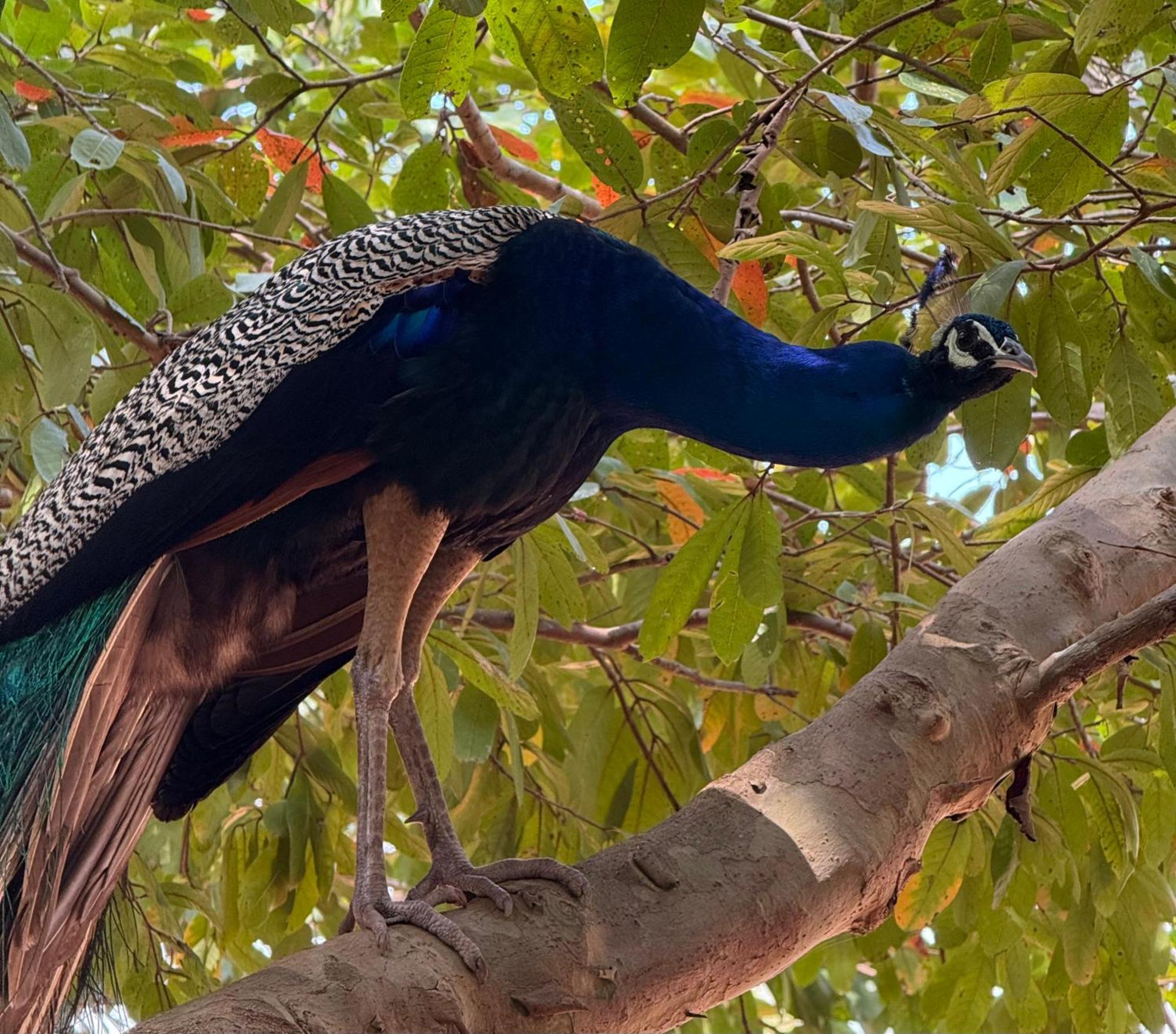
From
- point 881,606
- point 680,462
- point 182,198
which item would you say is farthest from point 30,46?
point 881,606

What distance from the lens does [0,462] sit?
2.32m

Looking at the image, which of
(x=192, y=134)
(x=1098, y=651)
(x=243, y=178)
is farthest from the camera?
(x=243, y=178)

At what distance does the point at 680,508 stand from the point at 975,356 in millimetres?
976

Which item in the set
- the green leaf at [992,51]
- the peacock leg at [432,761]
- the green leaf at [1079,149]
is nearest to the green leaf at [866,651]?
the peacock leg at [432,761]

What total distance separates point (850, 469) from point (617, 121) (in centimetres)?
85

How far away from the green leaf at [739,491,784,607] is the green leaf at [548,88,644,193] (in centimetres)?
58

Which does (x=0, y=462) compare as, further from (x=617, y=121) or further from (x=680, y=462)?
(x=680, y=462)

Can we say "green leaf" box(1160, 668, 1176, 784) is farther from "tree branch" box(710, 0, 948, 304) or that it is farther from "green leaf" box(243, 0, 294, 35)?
"green leaf" box(243, 0, 294, 35)

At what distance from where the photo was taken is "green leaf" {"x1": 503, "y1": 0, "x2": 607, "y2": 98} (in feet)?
5.61

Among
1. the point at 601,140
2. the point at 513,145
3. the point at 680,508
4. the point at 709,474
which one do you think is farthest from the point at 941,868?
the point at 513,145

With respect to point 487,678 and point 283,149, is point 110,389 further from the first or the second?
point 487,678

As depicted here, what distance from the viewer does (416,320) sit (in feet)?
6.65

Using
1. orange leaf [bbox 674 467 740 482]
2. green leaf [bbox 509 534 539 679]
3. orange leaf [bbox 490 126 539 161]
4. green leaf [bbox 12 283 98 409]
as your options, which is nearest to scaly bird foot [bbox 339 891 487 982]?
green leaf [bbox 509 534 539 679]

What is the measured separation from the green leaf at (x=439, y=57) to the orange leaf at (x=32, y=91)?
42.9 inches
